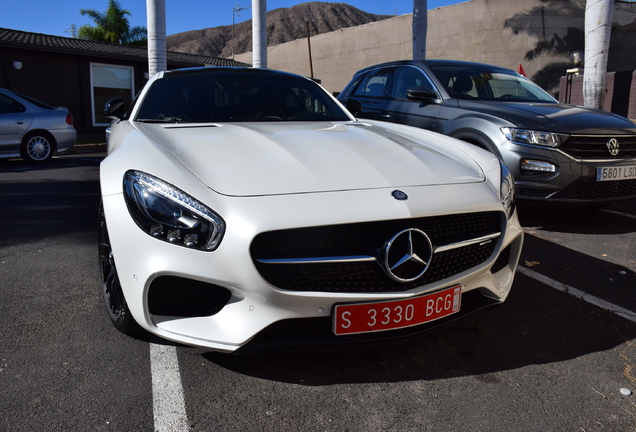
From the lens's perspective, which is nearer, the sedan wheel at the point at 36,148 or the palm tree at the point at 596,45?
the sedan wheel at the point at 36,148

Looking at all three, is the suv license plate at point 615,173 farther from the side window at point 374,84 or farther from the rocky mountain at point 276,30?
the rocky mountain at point 276,30

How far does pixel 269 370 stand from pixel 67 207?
3.97m

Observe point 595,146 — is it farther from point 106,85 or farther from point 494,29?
point 494,29

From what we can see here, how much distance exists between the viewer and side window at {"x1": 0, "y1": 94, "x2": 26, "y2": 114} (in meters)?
8.66

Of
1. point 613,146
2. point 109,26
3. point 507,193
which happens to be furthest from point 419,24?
point 109,26

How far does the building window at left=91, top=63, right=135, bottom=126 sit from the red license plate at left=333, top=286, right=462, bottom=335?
17.2 m

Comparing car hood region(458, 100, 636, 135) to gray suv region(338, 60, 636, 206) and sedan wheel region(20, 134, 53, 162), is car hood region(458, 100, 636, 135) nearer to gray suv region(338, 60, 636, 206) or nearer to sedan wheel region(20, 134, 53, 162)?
gray suv region(338, 60, 636, 206)

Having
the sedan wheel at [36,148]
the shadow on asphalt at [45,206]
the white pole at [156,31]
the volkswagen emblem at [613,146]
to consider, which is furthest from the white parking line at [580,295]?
the white pole at [156,31]

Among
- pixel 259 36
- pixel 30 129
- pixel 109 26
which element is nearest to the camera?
pixel 30 129

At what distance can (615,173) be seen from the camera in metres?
4.18

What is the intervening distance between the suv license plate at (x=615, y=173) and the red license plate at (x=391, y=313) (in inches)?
111

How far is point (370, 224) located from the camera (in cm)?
188

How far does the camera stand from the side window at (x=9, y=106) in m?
8.66

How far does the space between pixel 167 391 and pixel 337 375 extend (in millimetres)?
674
